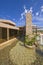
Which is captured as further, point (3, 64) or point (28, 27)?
point (28, 27)

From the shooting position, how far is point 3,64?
8953mm

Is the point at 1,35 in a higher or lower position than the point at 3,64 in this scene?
higher

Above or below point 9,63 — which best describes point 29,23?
above

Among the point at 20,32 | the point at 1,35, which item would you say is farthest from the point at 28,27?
the point at 20,32

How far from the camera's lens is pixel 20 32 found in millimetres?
38812

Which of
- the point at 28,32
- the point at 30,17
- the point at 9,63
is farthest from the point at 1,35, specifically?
the point at 9,63

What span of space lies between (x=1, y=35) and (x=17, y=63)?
14.7 m

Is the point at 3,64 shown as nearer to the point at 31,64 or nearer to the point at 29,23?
the point at 31,64

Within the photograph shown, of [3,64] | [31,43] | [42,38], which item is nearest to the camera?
[3,64]

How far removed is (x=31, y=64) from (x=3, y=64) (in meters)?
2.35

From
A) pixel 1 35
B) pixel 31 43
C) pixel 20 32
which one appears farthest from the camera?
pixel 20 32

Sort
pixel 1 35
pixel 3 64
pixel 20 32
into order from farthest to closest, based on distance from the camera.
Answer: pixel 20 32 → pixel 1 35 → pixel 3 64

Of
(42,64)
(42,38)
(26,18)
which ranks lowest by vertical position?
(42,64)

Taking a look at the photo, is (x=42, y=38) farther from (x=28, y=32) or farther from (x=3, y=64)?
(x=3, y=64)
